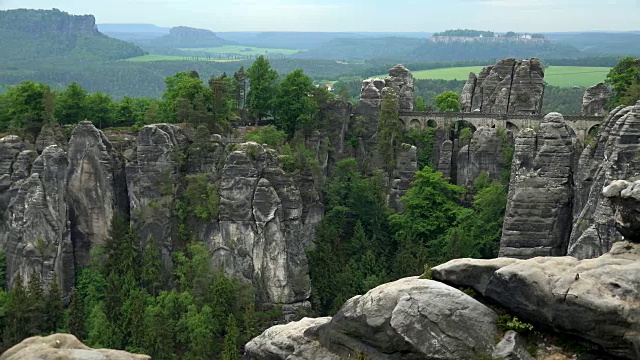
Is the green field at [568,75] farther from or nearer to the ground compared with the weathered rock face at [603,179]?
nearer to the ground

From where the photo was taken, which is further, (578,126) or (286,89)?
(286,89)

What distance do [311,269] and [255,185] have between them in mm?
6244

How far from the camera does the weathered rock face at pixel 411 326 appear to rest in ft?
65.8

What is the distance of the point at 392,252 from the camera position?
54.8 meters

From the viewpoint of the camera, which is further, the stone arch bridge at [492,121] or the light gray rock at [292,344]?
the stone arch bridge at [492,121]

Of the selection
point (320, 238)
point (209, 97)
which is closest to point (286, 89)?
point (209, 97)

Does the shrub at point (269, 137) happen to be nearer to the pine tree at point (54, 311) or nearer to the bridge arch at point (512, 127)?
the pine tree at point (54, 311)

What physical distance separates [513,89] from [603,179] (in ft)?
74.1

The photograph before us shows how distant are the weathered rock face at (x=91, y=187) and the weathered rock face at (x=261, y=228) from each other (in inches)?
261

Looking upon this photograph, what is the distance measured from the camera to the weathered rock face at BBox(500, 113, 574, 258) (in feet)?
145

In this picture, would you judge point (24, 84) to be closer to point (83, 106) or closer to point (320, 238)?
point (83, 106)

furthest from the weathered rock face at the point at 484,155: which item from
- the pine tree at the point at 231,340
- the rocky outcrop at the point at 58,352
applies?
the rocky outcrop at the point at 58,352

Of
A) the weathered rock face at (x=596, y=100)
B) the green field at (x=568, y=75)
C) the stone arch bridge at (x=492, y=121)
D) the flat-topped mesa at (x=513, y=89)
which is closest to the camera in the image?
the stone arch bridge at (x=492, y=121)

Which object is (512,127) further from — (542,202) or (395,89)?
(542,202)
